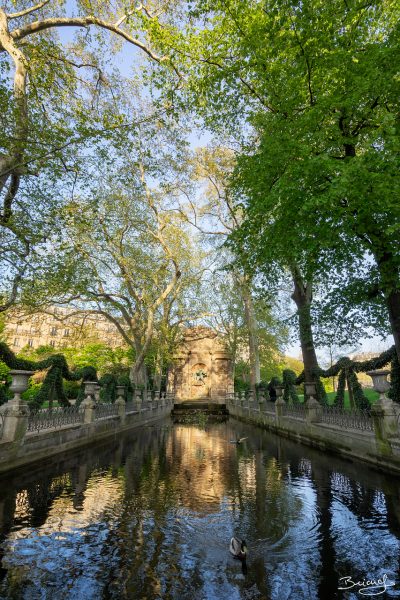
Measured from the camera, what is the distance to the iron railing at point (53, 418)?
9.16 m

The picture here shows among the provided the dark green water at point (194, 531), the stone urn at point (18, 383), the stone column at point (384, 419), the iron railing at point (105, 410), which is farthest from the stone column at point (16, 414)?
the stone column at point (384, 419)

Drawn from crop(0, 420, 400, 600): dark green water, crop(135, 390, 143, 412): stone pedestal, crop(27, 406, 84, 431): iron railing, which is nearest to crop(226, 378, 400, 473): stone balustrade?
crop(0, 420, 400, 600): dark green water

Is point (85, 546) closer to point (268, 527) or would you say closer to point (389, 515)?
point (268, 527)

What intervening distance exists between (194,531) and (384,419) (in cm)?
568

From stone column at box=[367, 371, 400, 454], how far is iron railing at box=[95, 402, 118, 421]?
1023 cm

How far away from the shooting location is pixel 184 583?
3492 mm

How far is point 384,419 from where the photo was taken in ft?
26.7

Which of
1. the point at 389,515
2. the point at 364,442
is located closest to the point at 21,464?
the point at 389,515

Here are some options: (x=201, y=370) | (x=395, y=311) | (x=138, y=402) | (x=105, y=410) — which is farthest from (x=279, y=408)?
(x=201, y=370)

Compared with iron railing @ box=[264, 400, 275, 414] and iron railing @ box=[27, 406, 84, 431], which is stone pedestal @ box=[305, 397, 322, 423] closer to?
iron railing @ box=[264, 400, 275, 414]

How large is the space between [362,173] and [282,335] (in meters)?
30.7

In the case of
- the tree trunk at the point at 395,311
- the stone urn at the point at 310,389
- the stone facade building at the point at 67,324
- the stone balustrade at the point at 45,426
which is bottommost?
the stone balustrade at the point at 45,426

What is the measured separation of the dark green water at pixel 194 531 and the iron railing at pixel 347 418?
1415mm

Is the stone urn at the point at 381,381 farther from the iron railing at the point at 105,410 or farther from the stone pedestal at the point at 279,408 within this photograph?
the iron railing at the point at 105,410
